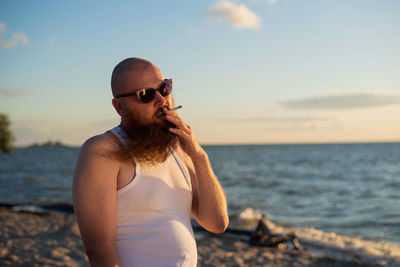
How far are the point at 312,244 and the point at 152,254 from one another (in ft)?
28.6

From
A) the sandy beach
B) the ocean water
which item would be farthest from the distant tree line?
the sandy beach

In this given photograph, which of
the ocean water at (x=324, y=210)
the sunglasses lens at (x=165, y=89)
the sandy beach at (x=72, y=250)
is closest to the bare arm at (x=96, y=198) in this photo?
the sunglasses lens at (x=165, y=89)

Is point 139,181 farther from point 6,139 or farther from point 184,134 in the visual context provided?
point 6,139

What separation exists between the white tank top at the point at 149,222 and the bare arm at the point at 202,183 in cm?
18

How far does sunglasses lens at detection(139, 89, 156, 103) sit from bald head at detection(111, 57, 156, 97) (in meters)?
0.11

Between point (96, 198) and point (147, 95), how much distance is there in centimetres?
59

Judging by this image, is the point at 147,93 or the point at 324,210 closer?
the point at 147,93

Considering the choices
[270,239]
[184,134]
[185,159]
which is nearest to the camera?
[184,134]

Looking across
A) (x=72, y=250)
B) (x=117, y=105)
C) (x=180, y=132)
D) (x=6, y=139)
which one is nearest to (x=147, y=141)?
(x=180, y=132)

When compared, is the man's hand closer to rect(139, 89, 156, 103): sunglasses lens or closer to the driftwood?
rect(139, 89, 156, 103): sunglasses lens

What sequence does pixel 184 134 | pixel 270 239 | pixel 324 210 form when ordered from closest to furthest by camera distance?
pixel 184 134 < pixel 270 239 < pixel 324 210

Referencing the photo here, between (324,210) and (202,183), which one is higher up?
(202,183)

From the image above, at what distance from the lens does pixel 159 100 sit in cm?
190

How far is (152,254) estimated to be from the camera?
180 centimetres
